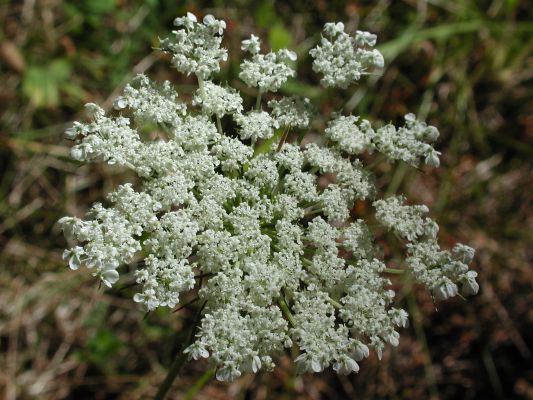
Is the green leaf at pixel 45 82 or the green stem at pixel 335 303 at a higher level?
the green stem at pixel 335 303

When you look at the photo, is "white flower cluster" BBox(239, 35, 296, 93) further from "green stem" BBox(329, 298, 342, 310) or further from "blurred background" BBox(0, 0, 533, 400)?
"blurred background" BBox(0, 0, 533, 400)

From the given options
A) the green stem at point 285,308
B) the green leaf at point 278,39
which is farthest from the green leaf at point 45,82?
the green stem at point 285,308

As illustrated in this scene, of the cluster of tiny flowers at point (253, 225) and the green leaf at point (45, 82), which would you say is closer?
the cluster of tiny flowers at point (253, 225)

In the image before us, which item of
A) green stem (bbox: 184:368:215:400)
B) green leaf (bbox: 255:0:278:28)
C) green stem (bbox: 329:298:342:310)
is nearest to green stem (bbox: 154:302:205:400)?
green stem (bbox: 184:368:215:400)

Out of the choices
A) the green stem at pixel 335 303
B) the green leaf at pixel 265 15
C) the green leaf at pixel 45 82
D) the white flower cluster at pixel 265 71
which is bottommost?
the green leaf at pixel 45 82

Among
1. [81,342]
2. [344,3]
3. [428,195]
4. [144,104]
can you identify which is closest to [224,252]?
[144,104]

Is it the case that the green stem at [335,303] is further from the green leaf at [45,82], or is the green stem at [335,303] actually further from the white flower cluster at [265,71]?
the green leaf at [45,82]

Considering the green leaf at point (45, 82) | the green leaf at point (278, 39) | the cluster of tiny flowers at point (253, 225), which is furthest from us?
the green leaf at point (45, 82)
